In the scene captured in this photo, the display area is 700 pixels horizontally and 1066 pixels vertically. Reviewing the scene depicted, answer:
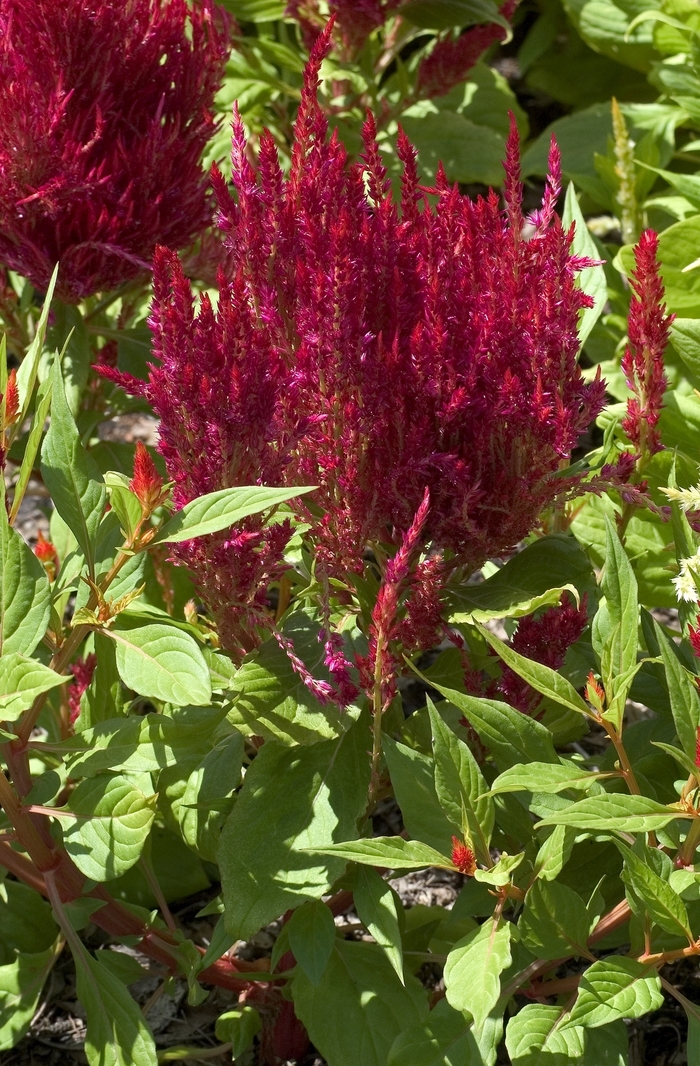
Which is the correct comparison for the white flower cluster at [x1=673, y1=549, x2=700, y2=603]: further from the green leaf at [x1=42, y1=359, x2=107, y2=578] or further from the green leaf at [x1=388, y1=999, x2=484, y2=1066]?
the green leaf at [x1=42, y1=359, x2=107, y2=578]

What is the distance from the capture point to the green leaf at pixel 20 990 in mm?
1634

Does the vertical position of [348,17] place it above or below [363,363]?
above

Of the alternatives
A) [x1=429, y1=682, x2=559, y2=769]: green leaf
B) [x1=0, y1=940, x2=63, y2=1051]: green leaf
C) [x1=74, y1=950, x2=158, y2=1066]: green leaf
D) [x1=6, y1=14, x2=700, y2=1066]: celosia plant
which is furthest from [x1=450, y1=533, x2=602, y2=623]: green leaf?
[x1=0, y1=940, x2=63, y2=1051]: green leaf

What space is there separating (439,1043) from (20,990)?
0.67 m

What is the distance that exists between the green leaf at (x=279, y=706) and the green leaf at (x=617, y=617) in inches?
14.2

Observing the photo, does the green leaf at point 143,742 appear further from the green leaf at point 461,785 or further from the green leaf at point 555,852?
the green leaf at point 555,852

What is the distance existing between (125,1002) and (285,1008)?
362mm

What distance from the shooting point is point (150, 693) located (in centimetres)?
132

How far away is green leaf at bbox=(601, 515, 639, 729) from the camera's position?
1346 millimetres

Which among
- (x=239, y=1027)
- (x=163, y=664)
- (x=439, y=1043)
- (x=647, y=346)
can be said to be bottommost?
(x=239, y=1027)

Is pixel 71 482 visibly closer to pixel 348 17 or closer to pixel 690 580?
pixel 690 580

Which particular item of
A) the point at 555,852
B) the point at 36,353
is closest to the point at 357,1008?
the point at 555,852

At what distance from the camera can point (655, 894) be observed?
50.4 inches

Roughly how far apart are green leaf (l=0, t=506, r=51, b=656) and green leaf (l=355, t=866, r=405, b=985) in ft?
1.84
